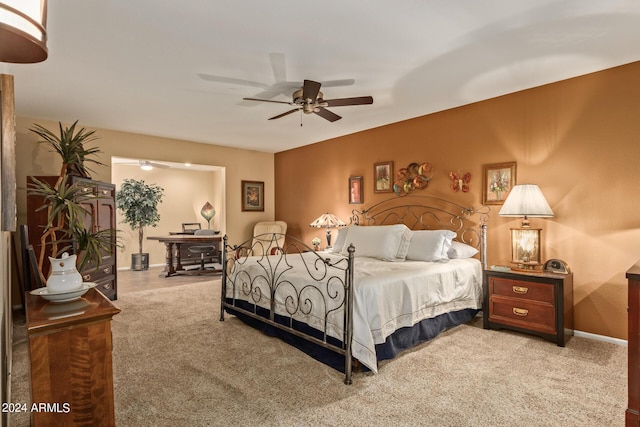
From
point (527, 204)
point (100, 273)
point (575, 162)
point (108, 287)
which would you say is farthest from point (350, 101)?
point (108, 287)

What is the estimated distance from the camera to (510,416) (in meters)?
2.07

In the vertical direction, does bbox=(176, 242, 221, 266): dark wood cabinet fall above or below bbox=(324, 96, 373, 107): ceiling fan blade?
below

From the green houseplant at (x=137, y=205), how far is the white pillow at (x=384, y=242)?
543cm

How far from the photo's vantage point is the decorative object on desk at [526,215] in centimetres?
340

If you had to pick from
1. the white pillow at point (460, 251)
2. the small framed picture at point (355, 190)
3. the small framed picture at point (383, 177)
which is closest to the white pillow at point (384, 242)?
the white pillow at point (460, 251)

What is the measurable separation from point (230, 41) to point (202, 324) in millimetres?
2856

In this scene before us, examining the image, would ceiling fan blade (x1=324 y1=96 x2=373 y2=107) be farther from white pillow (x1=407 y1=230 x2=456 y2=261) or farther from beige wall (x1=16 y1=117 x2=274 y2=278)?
beige wall (x1=16 y1=117 x2=274 y2=278)

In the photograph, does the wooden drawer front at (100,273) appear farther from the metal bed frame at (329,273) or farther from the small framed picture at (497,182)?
the small framed picture at (497,182)

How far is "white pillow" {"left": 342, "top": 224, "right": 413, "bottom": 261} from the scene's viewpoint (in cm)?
396

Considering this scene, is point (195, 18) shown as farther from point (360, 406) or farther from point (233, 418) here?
point (360, 406)

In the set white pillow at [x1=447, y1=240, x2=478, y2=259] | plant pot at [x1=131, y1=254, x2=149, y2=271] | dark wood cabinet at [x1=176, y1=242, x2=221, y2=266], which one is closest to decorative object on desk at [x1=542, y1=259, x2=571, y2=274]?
white pillow at [x1=447, y1=240, x2=478, y2=259]

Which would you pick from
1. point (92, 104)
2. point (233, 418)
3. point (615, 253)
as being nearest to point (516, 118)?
point (615, 253)

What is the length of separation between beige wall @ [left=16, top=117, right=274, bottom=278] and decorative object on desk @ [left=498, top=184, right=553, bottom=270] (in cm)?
496

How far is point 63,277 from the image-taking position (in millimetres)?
1826
